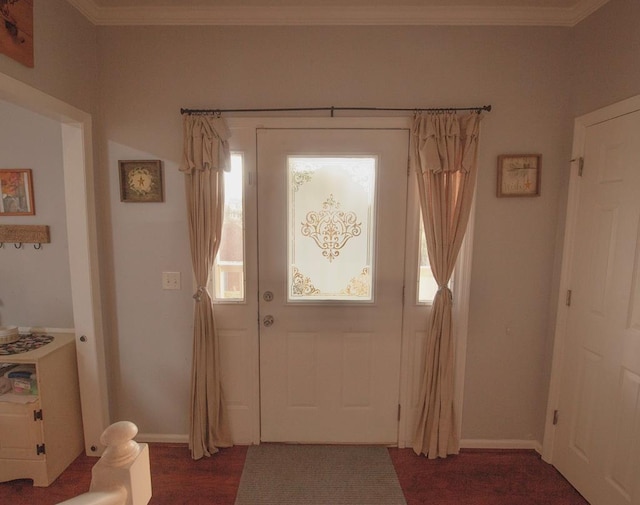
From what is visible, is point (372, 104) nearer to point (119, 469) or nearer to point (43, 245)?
point (119, 469)

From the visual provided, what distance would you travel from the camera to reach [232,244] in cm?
195

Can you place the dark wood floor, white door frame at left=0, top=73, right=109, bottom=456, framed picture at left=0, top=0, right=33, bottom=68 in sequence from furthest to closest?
white door frame at left=0, top=73, right=109, bottom=456, the dark wood floor, framed picture at left=0, top=0, right=33, bottom=68

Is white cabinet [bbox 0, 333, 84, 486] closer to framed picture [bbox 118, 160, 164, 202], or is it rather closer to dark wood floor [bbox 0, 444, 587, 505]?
dark wood floor [bbox 0, 444, 587, 505]

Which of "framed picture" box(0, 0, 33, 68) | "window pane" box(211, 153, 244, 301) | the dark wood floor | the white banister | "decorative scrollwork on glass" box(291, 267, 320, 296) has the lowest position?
the dark wood floor

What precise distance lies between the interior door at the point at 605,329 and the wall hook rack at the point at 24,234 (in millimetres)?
3303

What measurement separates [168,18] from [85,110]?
0.72m

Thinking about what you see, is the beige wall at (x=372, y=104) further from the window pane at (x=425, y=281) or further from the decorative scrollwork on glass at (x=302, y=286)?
the decorative scrollwork on glass at (x=302, y=286)

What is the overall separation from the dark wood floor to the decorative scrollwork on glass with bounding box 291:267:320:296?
110 cm

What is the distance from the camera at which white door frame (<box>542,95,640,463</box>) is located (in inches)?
68.2

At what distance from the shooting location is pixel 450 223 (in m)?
1.82

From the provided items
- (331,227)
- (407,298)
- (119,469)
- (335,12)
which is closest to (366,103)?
(335,12)

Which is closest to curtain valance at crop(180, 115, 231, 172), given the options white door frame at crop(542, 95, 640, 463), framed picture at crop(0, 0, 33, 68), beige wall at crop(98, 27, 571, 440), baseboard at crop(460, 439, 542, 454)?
beige wall at crop(98, 27, 571, 440)

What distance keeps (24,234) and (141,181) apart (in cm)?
89

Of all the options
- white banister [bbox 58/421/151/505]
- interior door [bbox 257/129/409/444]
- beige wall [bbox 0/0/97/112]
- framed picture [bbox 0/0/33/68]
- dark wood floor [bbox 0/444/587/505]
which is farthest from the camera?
interior door [bbox 257/129/409/444]
